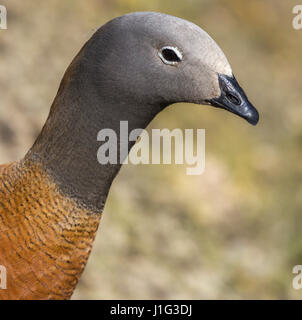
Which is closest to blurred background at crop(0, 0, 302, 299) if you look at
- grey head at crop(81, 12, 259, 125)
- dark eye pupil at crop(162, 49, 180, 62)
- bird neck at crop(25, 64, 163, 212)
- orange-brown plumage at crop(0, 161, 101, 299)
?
orange-brown plumage at crop(0, 161, 101, 299)

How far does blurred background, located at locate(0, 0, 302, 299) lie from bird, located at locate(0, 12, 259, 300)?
197cm

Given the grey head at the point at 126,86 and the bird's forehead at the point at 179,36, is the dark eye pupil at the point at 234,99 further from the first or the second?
the bird's forehead at the point at 179,36

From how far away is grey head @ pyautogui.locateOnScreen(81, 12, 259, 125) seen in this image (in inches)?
108

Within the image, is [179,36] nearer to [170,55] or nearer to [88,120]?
[170,55]

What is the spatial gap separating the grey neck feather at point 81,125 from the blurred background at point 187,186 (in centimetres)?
214

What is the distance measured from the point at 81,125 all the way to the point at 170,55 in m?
0.51

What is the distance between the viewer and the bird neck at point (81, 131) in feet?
9.32

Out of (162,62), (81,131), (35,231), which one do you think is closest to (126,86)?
(162,62)

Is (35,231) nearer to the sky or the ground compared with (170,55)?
nearer to the ground

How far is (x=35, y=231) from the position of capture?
9.56 feet

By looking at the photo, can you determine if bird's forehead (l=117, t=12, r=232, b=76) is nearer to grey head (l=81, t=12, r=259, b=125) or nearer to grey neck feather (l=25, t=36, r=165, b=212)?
grey head (l=81, t=12, r=259, b=125)

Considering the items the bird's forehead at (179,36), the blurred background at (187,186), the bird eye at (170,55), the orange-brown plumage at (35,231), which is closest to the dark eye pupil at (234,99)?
the bird's forehead at (179,36)

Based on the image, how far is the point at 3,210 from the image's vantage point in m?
2.93
